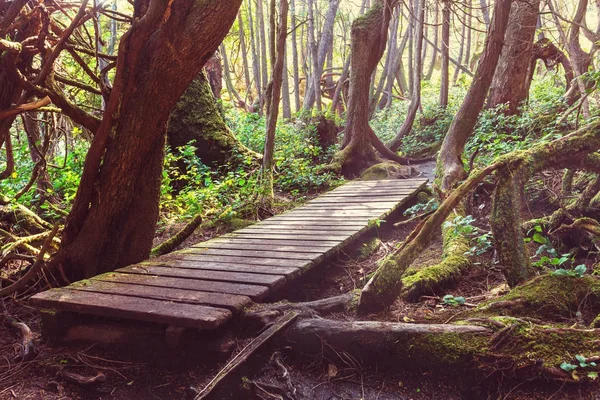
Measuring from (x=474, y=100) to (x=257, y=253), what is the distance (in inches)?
165

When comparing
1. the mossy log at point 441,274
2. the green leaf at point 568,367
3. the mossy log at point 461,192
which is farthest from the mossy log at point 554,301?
the mossy log at point 441,274

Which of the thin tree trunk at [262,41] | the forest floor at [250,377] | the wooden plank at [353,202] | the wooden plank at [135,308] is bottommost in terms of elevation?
the forest floor at [250,377]

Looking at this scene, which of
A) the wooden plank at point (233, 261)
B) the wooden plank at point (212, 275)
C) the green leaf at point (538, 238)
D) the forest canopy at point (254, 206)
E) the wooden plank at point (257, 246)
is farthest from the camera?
the wooden plank at point (257, 246)

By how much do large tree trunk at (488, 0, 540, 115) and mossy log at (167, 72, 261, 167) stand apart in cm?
566

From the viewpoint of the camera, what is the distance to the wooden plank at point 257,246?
4461mm

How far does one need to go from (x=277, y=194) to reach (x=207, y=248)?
4.01 m

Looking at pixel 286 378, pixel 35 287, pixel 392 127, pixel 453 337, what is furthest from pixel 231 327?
pixel 392 127

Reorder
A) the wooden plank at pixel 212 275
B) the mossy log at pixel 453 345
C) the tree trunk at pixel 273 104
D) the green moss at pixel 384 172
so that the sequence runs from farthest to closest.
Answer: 1. the green moss at pixel 384 172
2. the tree trunk at pixel 273 104
3. the wooden plank at pixel 212 275
4. the mossy log at pixel 453 345

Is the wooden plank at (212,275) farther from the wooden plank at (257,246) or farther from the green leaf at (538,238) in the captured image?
the green leaf at (538,238)

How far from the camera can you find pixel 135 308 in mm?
2969

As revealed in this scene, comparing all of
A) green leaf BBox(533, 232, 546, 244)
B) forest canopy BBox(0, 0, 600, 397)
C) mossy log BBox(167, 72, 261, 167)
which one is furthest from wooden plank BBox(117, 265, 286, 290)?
mossy log BBox(167, 72, 261, 167)

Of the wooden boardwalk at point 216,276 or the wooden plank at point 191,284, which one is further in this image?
the wooden plank at point 191,284

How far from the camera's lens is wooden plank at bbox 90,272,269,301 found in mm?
3311

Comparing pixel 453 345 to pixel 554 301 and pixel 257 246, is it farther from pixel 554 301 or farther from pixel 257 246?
pixel 257 246
